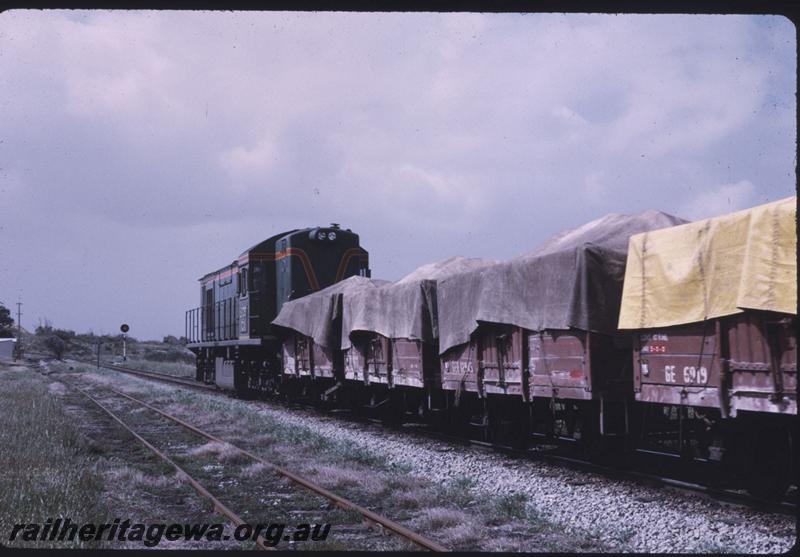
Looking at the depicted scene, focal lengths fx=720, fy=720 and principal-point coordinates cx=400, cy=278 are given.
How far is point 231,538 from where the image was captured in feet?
22.3

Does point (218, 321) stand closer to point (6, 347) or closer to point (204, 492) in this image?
point (204, 492)

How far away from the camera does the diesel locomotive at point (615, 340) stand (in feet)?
21.7

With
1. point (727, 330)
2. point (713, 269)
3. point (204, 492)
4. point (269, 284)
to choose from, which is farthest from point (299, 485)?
point (269, 284)

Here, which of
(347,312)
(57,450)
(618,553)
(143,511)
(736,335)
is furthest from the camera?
(347,312)

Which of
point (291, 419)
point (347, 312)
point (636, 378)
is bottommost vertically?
point (291, 419)

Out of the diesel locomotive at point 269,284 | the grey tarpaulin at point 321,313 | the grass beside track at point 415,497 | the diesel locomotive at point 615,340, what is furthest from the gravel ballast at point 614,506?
the diesel locomotive at point 269,284

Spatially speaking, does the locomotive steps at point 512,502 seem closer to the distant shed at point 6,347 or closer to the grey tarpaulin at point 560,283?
the grey tarpaulin at point 560,283

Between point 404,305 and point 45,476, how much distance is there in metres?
6.74

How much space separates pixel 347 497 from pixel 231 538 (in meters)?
1.89

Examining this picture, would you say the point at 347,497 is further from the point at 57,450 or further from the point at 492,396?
the point at 57,450

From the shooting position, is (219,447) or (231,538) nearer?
(231,538)

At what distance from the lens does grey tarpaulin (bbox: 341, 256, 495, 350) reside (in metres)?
13.0

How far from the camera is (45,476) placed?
8.69 meters

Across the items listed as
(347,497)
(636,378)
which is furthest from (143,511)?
(636,378)
